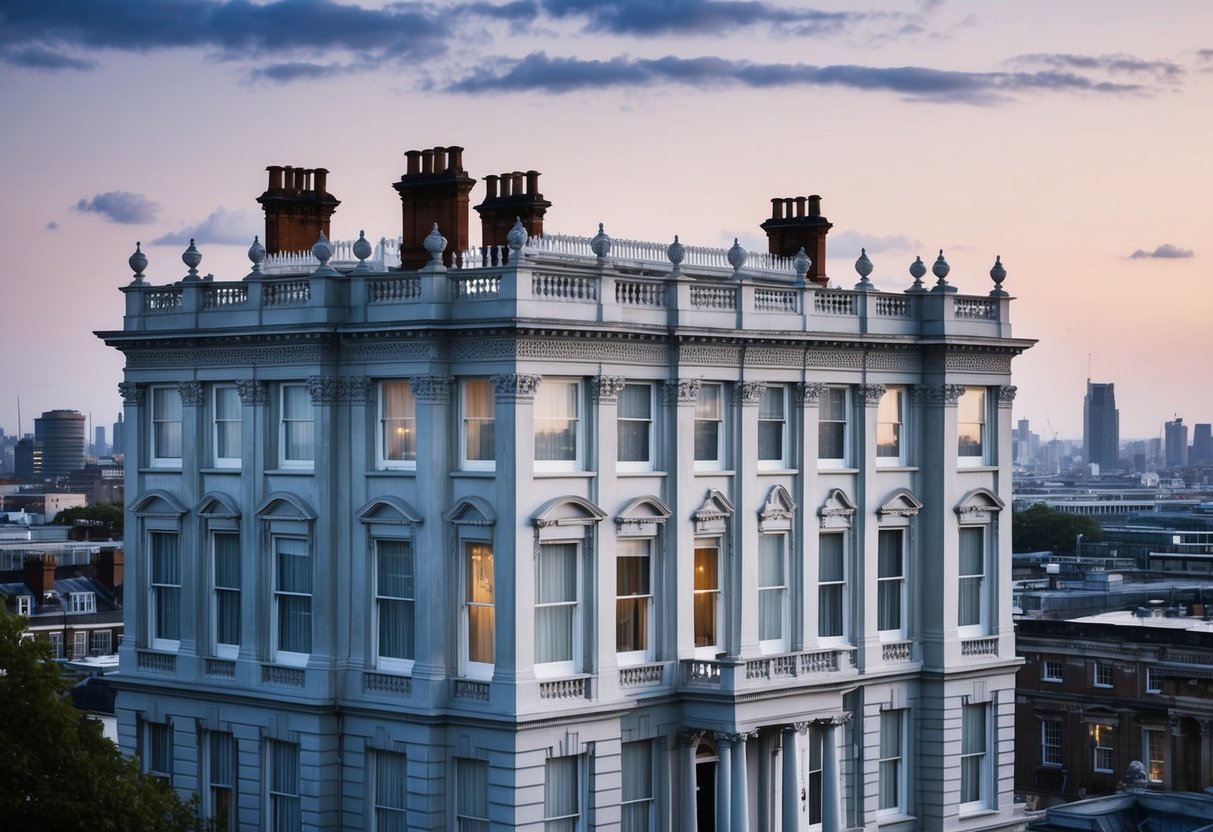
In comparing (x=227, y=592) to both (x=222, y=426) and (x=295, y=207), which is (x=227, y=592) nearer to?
(x=222, y=426)

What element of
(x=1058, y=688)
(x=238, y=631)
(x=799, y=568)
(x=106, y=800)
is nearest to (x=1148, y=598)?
(x=1058, y=688)

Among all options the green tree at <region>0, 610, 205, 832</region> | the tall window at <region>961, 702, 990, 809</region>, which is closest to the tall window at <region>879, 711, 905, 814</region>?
the tall window at <region>961, 702, 990, 809</region>

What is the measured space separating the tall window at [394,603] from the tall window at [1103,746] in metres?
46.5

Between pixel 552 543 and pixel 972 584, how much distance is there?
16133 mm

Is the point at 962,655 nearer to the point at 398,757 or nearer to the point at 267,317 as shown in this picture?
the point at 398,757

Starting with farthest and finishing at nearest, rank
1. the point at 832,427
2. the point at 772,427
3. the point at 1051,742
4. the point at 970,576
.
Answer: the point at 1051,742, the point at 970,576, the point at 832,427, the point at 772,427

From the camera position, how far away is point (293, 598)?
54812mm

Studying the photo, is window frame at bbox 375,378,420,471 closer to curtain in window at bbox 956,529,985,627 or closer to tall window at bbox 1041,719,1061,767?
curtain in window at bbox 956,529,985,627

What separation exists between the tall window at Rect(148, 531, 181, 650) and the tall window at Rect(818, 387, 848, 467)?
17209 millimetres

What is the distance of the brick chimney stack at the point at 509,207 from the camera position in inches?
2318

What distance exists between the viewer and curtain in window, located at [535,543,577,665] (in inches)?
2032

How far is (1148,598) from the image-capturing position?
111750mm

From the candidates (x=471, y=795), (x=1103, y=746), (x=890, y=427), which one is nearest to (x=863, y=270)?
(x=890, y=427)

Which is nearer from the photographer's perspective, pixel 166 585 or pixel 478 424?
pixel 478 424
